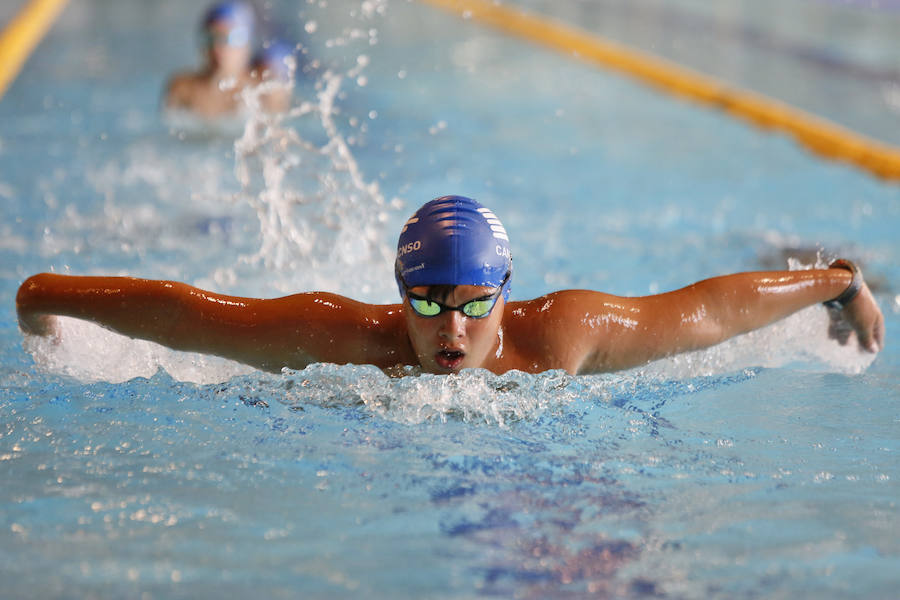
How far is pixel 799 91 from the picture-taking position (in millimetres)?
8586

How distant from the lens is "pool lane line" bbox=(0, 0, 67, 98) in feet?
28.3

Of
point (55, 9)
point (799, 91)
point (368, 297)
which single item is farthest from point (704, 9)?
point (368, 297)

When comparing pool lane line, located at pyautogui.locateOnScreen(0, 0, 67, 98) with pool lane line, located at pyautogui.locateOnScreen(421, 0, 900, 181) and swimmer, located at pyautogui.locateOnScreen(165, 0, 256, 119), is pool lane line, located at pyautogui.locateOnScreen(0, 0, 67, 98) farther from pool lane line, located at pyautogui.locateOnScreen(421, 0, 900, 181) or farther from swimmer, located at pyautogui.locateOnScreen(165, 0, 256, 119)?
pool lane line, located at pyautogui.locateOnScreen(421, 0, 900, 181)

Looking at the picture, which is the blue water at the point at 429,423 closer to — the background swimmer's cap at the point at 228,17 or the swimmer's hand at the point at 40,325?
the swimmer's hand at the point at 40,325

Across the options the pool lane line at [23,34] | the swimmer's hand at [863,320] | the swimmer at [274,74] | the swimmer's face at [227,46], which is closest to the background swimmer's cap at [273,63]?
the swimmer at [274,74]

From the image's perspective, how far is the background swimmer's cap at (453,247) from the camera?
8.80 feet

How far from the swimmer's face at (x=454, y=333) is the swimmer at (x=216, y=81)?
447 centimetres

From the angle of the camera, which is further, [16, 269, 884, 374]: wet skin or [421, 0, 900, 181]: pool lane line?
[421, 0, 900, 181]: pool lane line

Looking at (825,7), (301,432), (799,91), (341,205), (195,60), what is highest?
(825,7)

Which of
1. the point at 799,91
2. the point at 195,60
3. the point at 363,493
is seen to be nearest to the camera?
the point at 363,493

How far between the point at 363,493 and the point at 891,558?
114cm

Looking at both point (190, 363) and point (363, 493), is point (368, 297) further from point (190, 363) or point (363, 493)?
point (363, 493)

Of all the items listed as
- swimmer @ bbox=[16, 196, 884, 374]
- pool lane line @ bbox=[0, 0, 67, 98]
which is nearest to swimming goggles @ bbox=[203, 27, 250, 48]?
pool lane line @ bbox=[0, 0, 67, 98]

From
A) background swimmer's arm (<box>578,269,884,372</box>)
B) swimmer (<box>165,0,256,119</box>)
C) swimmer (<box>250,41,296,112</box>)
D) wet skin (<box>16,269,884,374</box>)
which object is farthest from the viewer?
swimmer (<box>165,0,256,119</box>)
